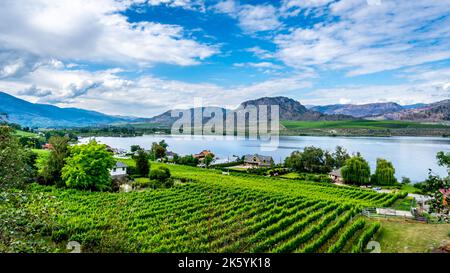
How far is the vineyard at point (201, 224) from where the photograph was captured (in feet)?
29.7

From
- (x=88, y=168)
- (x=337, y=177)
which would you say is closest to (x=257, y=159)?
(x=337, y=177)

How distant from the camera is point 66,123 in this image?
71.2 m

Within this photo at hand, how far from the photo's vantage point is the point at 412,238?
8.22 m

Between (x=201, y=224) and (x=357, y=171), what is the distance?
84.1 ft

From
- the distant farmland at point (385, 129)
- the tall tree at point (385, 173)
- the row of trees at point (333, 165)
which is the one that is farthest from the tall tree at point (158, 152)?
the distant farmland at point (385, 129)

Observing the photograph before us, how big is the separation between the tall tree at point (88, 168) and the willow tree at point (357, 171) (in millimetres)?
25311

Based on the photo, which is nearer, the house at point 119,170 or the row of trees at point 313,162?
the house at point 119,170

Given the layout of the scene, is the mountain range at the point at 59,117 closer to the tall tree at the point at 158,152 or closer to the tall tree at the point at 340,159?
the tall tree at the point at 158,152

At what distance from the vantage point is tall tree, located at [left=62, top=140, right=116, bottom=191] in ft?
61.6

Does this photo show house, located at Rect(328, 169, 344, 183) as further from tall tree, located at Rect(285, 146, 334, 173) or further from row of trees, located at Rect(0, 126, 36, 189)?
row of trees, located at Rect(0, 126, 36, 189)

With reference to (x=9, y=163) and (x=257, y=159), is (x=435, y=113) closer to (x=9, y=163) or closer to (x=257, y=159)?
(x=257, y=159)

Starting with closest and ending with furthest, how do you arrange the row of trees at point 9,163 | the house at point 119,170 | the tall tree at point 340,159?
the row of trees at point 9,163
the house at point 119,170
the tall tree at point 340,159
